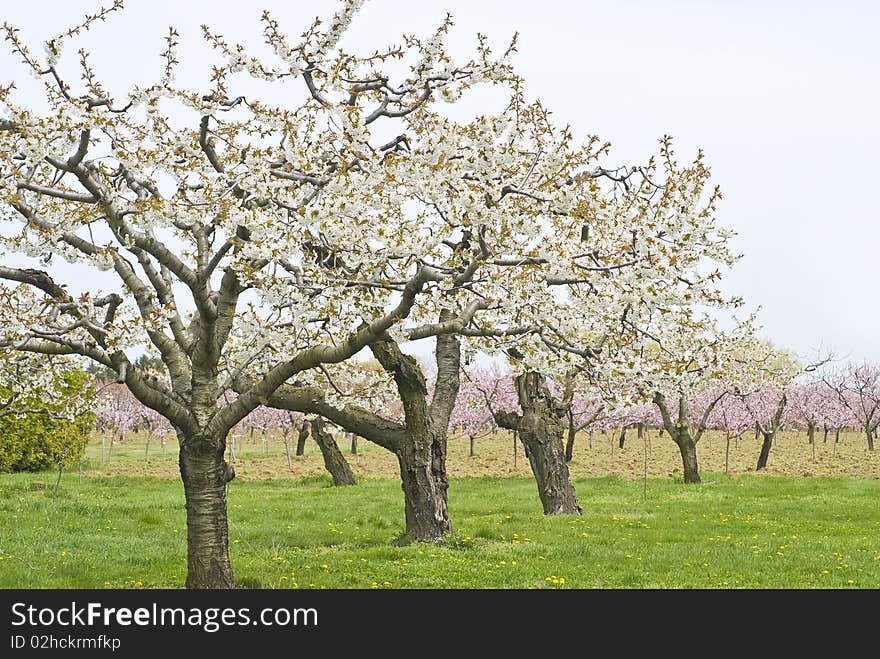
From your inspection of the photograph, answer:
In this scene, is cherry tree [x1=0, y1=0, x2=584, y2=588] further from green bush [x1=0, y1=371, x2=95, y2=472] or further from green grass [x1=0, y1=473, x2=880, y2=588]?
green bush [x1=0, y1=371, x2=95, y2=472]

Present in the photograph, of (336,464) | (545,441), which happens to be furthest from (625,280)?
(336,464)

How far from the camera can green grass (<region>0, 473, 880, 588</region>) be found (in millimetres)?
10000

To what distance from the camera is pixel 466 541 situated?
484 inches

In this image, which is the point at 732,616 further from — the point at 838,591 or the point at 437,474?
the point at 437,474

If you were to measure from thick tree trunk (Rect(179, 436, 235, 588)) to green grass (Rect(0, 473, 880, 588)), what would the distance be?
0.86 metres

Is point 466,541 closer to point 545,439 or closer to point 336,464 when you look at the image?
point 545,439

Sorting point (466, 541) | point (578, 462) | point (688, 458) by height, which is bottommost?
point (578, 462)

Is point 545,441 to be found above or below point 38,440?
above

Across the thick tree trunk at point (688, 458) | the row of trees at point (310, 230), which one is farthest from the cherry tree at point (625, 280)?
the thick tree trunk at point (688, 458)

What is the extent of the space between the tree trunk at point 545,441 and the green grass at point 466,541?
0.70 m

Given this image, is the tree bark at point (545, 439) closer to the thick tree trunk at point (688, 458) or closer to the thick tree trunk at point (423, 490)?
the thick tree trunk at point (423, 490)

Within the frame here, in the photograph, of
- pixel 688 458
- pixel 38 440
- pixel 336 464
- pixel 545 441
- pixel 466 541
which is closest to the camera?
pixel 466 541

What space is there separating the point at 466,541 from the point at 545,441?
4.91 m

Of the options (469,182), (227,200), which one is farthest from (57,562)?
(469,182)
